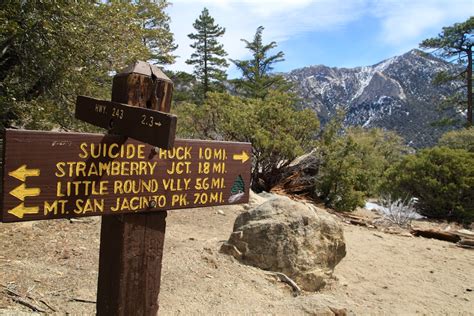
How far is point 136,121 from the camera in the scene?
1.70m

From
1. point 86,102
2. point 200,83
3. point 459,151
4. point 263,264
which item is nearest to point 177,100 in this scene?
point 200,83

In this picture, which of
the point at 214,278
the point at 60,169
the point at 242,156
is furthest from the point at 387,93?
the point at 60,169

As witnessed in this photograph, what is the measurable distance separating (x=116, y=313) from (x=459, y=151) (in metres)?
12.0

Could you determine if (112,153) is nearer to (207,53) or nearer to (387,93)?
(207,53)

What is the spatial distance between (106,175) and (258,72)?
31516 mm

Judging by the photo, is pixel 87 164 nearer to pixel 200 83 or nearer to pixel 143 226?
pixel 143 226

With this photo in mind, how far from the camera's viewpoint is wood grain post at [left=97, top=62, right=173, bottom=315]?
73.0 inches

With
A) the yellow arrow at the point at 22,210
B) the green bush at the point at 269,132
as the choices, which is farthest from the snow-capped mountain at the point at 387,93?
the yellow arrow at the point at 22,210

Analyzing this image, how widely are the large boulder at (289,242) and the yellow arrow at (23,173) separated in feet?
11.0

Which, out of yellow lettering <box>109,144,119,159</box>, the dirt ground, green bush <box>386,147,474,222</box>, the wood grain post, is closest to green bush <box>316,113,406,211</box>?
green bush <box>386,147,474,222</box>

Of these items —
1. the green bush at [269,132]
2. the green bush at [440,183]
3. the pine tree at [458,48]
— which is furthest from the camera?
the pine tree at [458,48]

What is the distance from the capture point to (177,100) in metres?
30.4

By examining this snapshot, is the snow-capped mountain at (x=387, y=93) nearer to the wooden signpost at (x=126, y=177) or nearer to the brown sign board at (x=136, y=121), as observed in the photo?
the wooden signpost at (x=126, y=177)

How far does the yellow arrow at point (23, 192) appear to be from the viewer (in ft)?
4.90
